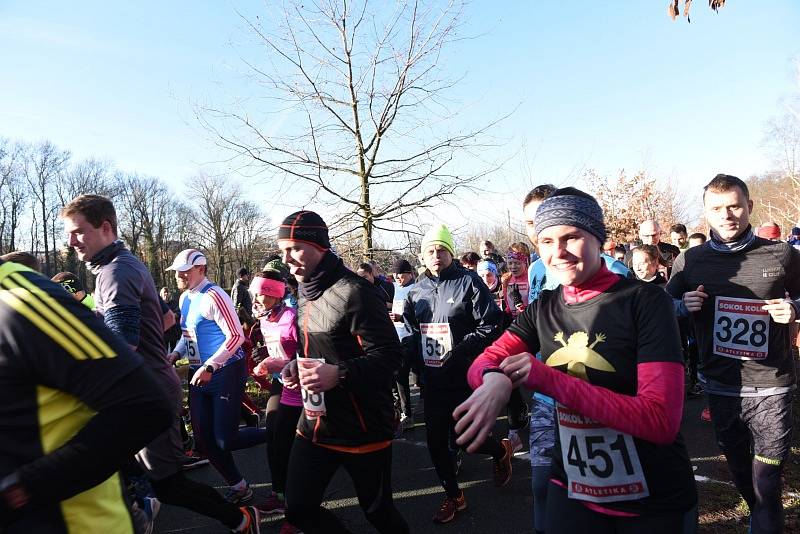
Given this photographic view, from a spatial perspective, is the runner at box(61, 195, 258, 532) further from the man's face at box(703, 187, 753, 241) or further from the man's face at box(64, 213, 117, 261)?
the man's face at box(703, 187, 753, 241)

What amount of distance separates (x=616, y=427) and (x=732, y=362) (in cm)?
191

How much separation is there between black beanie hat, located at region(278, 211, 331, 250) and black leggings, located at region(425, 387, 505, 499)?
69.5 inches

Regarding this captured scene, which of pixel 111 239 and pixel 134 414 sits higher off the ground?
pixel 111 239

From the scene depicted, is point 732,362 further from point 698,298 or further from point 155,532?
point 155,532

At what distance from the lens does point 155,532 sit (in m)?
4.17

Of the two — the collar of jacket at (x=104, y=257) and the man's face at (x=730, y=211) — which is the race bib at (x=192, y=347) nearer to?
the collar of jacket at (x=104, y=257)

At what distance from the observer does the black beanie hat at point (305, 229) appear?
2.92m

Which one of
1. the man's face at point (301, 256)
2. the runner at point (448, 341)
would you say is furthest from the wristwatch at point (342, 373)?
the runner at point (448, 341)

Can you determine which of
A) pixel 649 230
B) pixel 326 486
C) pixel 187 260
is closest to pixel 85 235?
pixel 187 260

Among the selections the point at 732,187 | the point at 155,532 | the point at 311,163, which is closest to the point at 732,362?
the point at 732,187

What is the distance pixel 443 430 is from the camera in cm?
402

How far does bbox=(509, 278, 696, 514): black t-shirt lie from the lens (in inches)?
66.9

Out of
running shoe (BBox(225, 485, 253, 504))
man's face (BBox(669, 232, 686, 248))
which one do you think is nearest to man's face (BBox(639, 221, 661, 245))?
man's face (BBox(669, 232, 686, 248))

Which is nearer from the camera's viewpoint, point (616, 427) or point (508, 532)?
point (616, 427)
